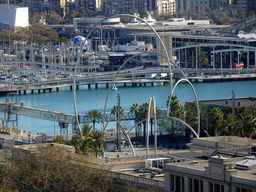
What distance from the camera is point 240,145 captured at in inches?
940

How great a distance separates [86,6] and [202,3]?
2391 centimetres

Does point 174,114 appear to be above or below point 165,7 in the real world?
below

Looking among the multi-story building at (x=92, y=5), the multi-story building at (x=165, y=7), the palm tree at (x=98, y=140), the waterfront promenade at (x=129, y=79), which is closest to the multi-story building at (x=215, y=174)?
the palm tree at (x=98, y=140)

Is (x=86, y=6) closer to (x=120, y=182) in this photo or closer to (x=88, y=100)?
(x=88, y=100)

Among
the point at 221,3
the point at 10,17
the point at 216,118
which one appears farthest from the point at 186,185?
the point at 221,3

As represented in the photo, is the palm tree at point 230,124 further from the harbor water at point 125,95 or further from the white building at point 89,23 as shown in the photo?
the white building at point 89,23

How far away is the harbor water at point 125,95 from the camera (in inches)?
2712

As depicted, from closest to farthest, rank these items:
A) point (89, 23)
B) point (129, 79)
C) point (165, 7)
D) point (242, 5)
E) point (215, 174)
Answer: point (215, 174)
point (129, 79)
point (89, 23)
point (242, 5)
point (165, 7)

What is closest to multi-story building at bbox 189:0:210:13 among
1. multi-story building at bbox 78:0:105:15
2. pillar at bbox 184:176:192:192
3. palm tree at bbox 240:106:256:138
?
multi-story building at bbox 78:0:105:15

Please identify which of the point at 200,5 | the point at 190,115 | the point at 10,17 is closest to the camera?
the point at 190,115

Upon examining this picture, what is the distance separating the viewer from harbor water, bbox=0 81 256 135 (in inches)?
2712

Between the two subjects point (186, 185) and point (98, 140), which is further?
point (98, 140)

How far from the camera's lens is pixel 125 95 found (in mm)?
78250

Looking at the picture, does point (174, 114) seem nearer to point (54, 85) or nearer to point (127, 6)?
Answer: point (54, 85)
